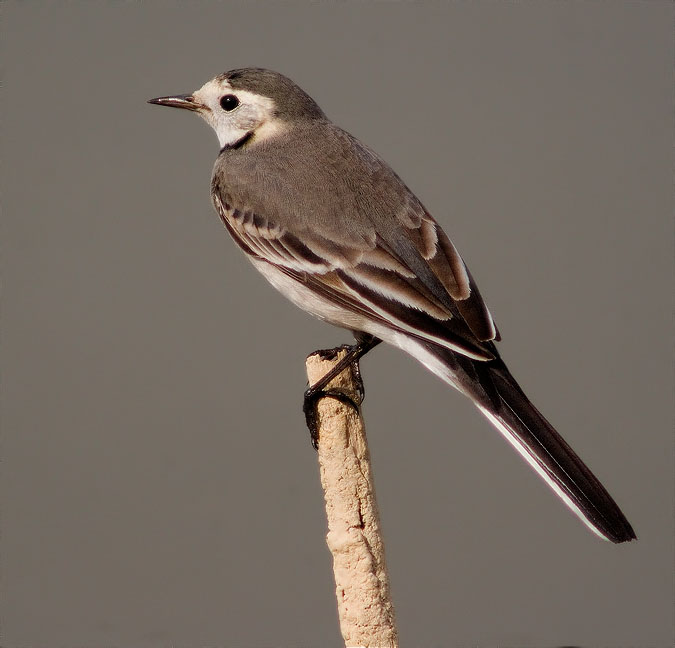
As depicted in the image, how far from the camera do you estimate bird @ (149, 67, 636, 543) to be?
204cm

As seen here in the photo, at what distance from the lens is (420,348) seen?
2.20 m

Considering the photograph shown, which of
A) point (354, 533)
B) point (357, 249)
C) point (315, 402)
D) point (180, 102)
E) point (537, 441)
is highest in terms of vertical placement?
point (180, 102)

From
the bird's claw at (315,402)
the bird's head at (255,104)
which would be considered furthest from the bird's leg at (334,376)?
the bird's head at (255,104)

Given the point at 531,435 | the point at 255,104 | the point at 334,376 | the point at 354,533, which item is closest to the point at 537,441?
the point at 531,435

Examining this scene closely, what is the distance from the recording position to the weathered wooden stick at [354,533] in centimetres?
197

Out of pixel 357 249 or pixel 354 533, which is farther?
pixel 357 249

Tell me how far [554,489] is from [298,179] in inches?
45.0

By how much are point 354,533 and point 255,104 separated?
4.64 ft

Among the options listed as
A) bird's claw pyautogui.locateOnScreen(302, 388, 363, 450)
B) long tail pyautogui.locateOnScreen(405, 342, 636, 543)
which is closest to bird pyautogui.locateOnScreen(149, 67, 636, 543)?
long tail pyautogui.locateOnScreen(405, 342, 636, 543)

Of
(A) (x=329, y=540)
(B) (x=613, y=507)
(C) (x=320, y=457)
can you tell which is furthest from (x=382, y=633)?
(B) (x=613, y=507)

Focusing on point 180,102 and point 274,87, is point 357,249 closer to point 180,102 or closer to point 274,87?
point 274,87

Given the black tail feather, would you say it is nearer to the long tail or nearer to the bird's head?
the long tail

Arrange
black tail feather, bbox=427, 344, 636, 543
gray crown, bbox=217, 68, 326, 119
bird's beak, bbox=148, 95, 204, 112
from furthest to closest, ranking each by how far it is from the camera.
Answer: bird's beak, bbox=148, 95, 204, 112 < gray crown, bbox=217, 68, 326, 119 < black tail feather, bbox=427, 344, 636, 543

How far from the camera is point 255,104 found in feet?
8.77
